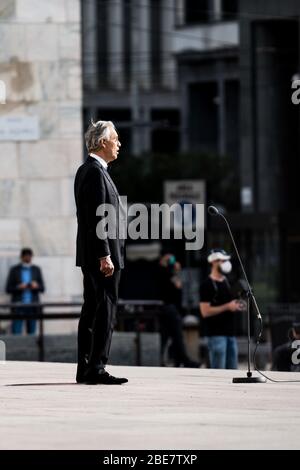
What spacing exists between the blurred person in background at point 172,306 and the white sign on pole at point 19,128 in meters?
3.05

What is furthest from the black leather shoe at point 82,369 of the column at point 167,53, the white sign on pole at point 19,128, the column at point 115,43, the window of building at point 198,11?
the column at point 115,43

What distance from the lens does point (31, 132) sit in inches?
933

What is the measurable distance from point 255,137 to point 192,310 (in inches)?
758

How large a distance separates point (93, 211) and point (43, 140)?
11.9 metres

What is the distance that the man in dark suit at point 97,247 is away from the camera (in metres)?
11.9

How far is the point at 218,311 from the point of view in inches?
713

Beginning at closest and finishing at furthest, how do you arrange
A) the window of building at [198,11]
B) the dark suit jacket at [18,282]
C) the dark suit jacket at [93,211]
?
the dark suit jacket at [93,211], the dark suit jacket at [18,282], the window of building at [198,11]

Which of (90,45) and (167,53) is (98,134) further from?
(90,45)

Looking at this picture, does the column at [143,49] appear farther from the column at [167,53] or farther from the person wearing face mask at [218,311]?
the person wearing face mask at [218,311]

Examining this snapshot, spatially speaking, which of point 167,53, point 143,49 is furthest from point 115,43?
point 167,53

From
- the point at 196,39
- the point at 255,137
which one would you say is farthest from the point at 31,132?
the point at 196,39

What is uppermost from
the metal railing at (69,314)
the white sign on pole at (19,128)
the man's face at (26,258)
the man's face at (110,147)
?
the man's face at (110,147)

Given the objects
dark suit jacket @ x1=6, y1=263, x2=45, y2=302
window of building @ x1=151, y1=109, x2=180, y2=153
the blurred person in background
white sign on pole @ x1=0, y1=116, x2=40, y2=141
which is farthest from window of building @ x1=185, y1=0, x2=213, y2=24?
dark suit jacket @ x1=6, y1=263, x2=45, y2=302

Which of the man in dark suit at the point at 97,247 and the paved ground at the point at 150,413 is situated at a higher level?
the man in dark suit at the point at 97,247
